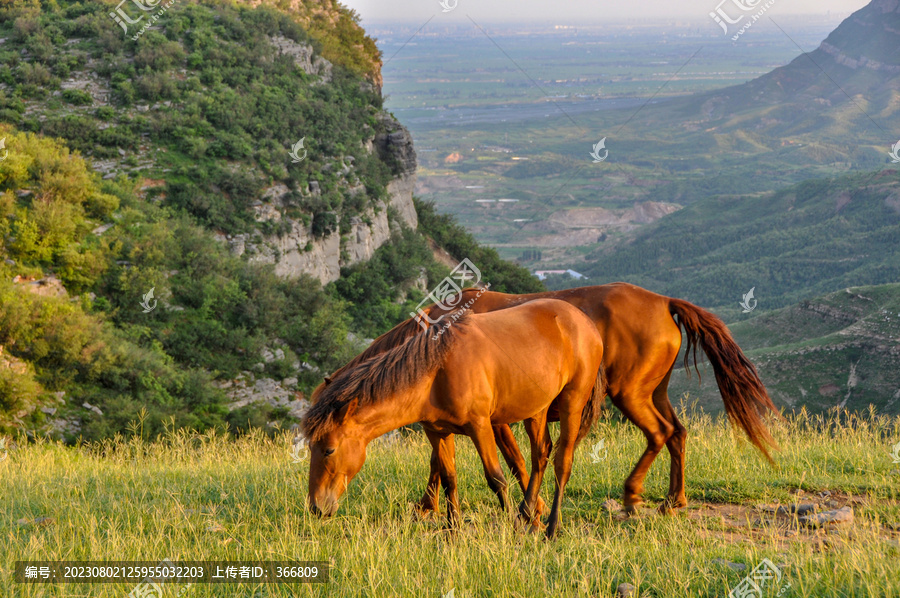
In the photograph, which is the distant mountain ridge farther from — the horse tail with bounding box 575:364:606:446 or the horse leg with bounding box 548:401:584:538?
the horse leg with bounding box 548:401:584:538

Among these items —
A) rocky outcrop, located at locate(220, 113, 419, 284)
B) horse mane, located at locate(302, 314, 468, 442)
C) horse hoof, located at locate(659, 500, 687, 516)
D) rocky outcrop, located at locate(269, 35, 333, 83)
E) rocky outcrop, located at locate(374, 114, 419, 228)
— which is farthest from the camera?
rocky outcrop, located at locate(374, 114, 419, 228)

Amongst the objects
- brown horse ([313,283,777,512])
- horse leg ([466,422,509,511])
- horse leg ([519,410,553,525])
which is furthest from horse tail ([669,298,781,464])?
horse leg ([466,422,509,511])

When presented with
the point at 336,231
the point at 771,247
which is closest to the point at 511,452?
the point at 336,231

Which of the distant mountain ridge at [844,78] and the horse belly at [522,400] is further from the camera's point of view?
the distant mountain ridge at [844,78]

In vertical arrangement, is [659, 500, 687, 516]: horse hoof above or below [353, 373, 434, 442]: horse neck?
below

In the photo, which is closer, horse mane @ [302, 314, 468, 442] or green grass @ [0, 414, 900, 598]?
green grass @ [0, 414, 900, 598]

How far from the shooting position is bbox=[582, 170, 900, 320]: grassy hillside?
213ft

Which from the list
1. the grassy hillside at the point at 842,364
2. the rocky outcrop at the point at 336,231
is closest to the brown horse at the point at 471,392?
the grassy hillside at the point at 842,364

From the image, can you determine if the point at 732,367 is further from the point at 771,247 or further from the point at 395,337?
the point at 771,247

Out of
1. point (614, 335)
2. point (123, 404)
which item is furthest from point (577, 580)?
point (123, 404)

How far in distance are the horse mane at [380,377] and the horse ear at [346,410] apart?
0.05 ft

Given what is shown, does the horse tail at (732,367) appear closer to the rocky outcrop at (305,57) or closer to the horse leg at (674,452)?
the horse leg at (674,452)

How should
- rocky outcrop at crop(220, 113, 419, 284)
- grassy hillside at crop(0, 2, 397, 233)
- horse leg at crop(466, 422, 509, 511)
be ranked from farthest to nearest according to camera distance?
rocky outcrop at crop(220, 113, 419, 284), grassy hillside at crop(0, 2, 397, 233), horse leg at crop(466, 422, 509, 511)

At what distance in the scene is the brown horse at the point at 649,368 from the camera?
575 cm
